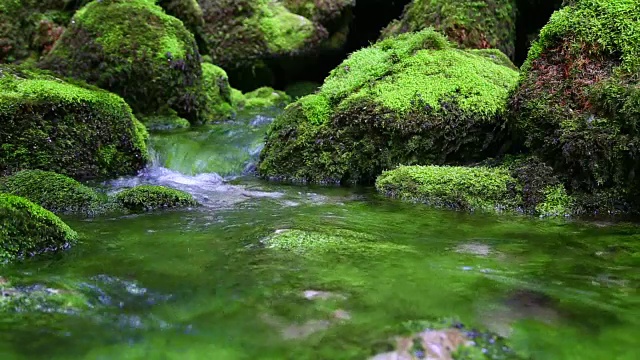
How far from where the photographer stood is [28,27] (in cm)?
1391

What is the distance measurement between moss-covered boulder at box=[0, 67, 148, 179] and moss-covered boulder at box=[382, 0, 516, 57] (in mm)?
6999

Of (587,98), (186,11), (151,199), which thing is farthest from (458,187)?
(186,11)

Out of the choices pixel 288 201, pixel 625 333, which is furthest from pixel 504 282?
pixel 288 201

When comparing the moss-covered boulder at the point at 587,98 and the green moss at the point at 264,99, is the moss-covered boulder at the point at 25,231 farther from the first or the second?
the green moss at the point at 264,99

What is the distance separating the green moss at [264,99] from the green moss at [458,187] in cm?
909

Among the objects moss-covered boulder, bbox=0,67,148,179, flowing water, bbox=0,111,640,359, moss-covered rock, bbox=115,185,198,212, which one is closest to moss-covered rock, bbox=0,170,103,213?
moss-covered rock, bbox=115,185,198,212

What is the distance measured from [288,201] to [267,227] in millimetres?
1561

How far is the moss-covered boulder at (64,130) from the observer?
7.47 metres

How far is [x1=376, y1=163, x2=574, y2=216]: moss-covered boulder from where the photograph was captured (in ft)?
19.3

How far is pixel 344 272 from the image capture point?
142 inches

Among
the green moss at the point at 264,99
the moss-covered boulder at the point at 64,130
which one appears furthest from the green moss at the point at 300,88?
the moss-covered boulder at the point at 64,130

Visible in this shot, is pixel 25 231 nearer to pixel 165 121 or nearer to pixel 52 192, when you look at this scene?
pixel 52 192

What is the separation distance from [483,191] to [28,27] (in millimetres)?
13059

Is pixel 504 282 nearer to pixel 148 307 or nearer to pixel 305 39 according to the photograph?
pixel 148 307
